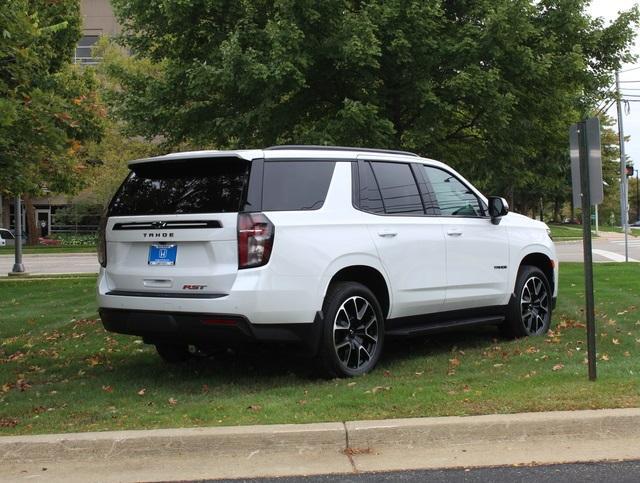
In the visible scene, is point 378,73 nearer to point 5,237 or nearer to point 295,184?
point 295,184

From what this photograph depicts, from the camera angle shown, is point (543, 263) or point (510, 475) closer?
point (510, 475)

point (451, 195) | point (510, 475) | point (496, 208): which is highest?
point (451, 195)

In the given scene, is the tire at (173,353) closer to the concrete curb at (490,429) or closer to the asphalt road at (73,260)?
the concrete curb at (490,429)

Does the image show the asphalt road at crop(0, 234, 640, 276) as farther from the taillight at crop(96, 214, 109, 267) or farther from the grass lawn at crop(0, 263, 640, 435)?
the taillight at crop(96, 214, 109, 267)

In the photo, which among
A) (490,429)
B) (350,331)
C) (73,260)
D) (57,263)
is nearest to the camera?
(490,429)

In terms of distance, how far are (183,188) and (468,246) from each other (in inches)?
113

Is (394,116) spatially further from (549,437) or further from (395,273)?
(549,437)

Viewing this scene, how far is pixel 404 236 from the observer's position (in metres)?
6.25

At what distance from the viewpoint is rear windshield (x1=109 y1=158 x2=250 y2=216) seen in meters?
5.46

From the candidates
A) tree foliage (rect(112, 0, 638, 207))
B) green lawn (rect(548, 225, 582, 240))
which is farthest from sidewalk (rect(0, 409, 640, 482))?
green lawn (rect(548, 225, 582, 240))

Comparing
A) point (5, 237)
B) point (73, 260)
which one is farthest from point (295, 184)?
point (5, 237)

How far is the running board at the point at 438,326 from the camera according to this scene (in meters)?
6.34

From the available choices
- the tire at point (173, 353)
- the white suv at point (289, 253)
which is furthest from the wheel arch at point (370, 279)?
the tire at point (173, 353)

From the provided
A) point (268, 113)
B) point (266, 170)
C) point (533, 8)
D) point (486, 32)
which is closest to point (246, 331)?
point (266, 170)
